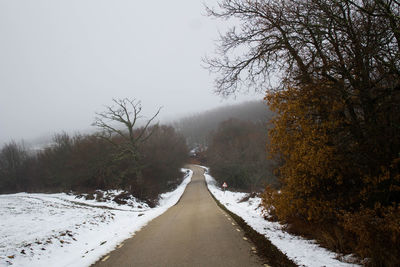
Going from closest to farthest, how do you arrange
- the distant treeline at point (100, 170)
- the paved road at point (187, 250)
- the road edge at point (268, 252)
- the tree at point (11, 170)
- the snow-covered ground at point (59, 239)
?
the road edge at point (268, 252), the paved road at point (187, 250), the snow-covered ground at point (59, 239), the distant treeline at point (100, 170), the tree at point (11, 170)

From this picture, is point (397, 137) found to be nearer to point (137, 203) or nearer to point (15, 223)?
point (15, 223)

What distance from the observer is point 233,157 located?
2030 inches

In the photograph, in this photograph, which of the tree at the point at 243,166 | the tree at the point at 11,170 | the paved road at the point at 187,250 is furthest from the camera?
the tree at the point at 11,170

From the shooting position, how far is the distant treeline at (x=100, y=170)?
3416cm

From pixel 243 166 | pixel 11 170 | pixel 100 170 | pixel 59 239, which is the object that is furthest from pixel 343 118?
pixel 11 170

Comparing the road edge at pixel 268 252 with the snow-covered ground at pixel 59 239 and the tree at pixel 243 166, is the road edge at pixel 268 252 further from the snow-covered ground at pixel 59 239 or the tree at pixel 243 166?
the tree at pixel 243 166

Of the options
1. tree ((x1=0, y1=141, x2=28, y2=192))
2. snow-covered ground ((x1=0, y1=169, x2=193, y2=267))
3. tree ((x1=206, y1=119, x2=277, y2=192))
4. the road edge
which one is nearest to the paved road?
the road edge

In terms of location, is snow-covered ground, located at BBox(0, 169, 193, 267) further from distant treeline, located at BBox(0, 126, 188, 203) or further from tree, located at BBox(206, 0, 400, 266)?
distant treeline, located at BBox(0, 126, 188, 203)

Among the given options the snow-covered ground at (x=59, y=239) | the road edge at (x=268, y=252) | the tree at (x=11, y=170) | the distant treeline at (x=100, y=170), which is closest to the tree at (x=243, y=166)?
the distant treeline at (x=100, y=170)

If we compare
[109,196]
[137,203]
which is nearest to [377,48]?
[137,203]

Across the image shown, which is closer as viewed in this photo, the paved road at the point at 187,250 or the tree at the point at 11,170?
the paved road at the point at 187,250

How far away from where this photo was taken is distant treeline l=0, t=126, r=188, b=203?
112 feet

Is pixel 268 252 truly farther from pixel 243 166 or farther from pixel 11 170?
pixel 11 170

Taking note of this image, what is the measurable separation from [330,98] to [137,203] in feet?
67.8
